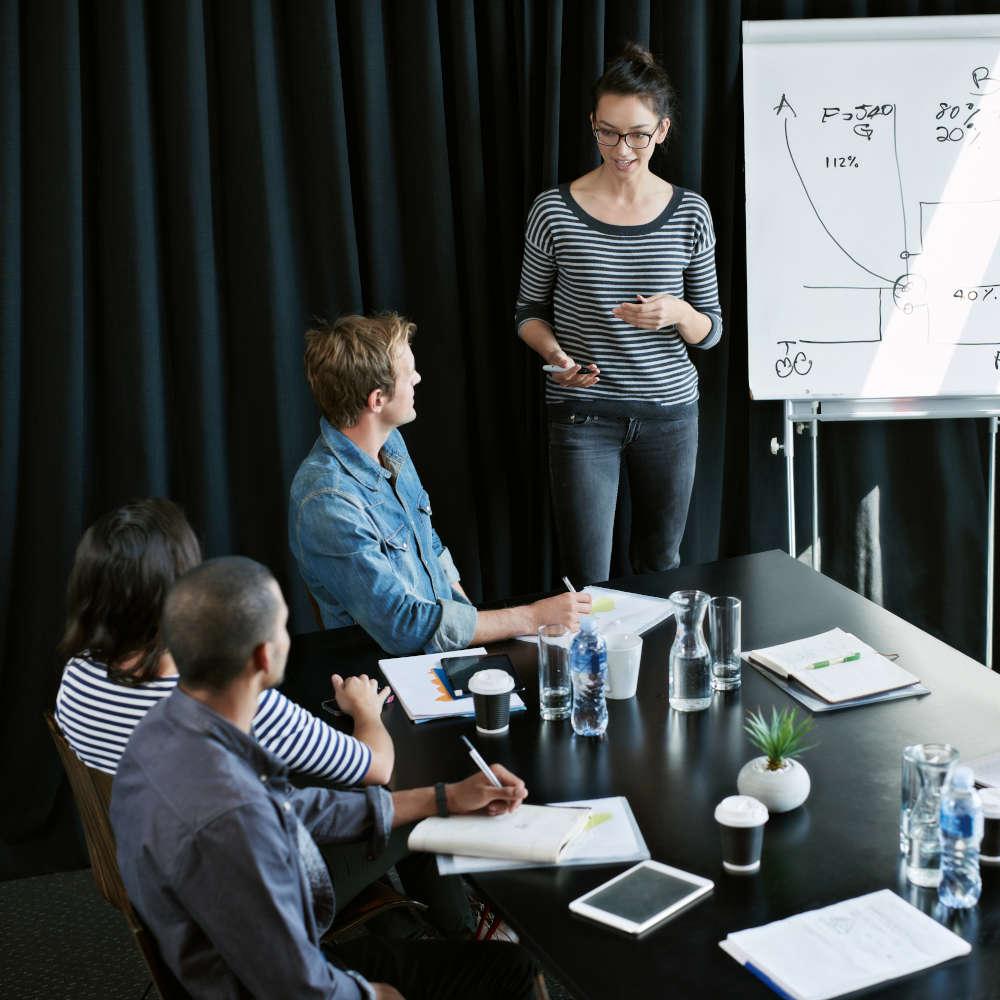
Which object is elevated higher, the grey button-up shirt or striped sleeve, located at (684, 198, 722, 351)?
striped sleeve, located at (684, 198, 722, 351)

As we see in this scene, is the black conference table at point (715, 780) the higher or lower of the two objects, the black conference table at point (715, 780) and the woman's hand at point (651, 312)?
the lower

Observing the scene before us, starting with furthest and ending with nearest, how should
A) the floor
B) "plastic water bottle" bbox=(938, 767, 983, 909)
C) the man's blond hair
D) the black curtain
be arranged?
1. the black curtain
2. the floor
3. the man's blond hair
4. "plastic water bottle" bbox=(938, 767, 983, 909)

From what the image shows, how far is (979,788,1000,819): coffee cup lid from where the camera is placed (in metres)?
1.56

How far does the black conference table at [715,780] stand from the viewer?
142cm

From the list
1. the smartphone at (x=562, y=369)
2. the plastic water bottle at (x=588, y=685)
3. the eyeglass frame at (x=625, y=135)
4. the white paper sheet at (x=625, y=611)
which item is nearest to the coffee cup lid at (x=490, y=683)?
the plastic water bottle at (x=588, y=685)

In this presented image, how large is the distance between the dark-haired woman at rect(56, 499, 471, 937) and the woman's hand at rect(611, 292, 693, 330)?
1.55 m

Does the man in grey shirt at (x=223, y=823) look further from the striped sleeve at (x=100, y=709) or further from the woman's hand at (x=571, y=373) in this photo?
the woman's hand at (x=571, y=373)

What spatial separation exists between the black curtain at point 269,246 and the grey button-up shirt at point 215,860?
5.98 feet

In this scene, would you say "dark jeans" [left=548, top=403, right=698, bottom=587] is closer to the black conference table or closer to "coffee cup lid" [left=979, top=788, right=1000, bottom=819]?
the black conference table

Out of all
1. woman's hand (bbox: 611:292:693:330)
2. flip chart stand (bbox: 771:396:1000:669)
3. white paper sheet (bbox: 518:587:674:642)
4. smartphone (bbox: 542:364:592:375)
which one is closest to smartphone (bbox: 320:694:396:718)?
white paper sheet (bbox: 518:587:674:642)

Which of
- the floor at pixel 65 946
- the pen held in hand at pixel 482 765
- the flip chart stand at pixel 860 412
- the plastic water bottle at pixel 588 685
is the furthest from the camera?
the flip chart stand at pixel 860 412

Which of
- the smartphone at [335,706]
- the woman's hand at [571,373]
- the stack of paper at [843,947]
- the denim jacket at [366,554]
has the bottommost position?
the stack of paper at [843,947]

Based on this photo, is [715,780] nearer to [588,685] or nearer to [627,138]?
[588,685]

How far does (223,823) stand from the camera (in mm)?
1369
